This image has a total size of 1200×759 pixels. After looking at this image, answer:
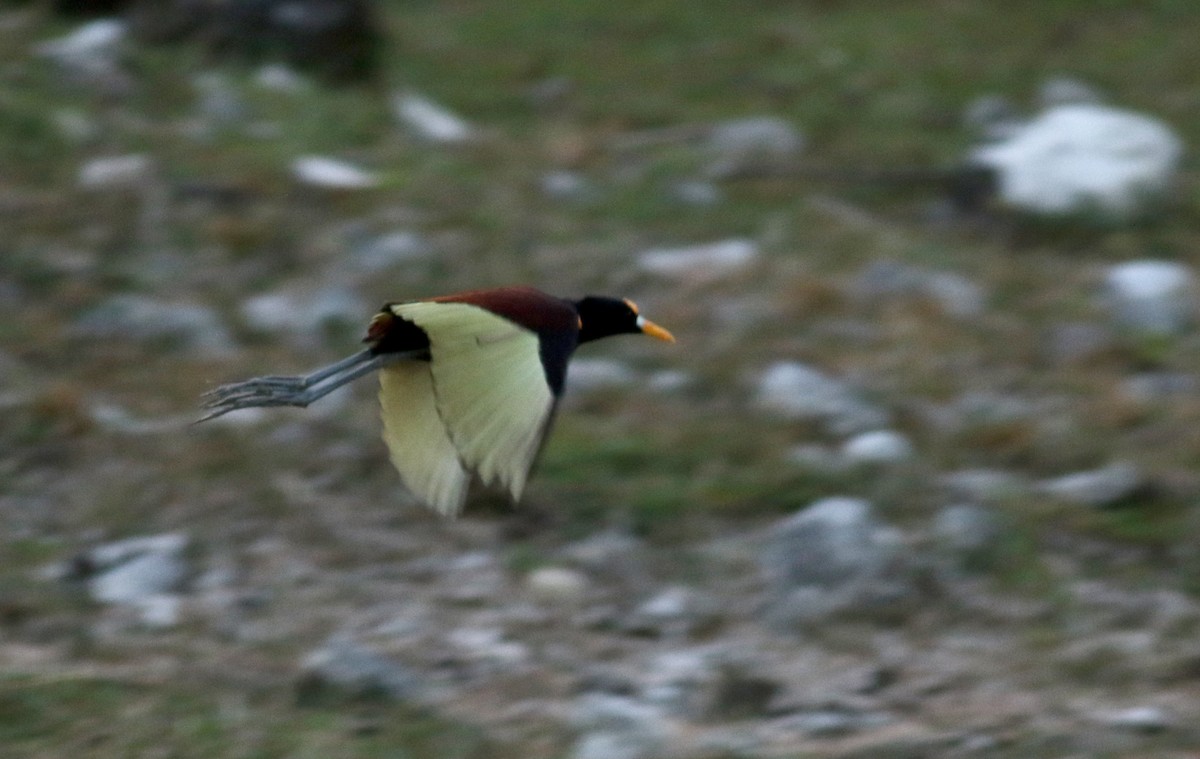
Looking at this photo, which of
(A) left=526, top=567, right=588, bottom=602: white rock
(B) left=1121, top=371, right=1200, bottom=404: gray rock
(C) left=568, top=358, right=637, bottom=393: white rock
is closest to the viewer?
(A) left=526, top=567, right=588, bottom=602: white rock

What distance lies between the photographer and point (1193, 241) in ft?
15.7

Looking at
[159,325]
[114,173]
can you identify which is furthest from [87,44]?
[159,325]

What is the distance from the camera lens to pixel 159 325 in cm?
424

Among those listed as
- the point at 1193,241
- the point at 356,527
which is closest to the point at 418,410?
the point at 356,527

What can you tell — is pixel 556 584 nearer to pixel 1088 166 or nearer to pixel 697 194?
pixel 697 194

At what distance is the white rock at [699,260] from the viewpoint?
4570 mm

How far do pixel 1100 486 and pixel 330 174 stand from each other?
7.68ft

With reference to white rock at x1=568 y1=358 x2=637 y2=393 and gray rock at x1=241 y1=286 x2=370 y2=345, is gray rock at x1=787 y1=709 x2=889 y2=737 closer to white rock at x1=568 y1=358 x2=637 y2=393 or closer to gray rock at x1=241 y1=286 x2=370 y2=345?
white rock at x1=568 y1=358 x2=637 y2=393

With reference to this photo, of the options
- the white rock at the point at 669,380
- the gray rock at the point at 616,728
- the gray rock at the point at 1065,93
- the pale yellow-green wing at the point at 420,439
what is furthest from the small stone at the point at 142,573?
the gray rock at the point at 1065,93

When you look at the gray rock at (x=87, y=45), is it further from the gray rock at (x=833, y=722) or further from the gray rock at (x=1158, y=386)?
the gray rock at (x=833, y=722)

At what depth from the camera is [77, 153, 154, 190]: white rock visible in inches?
188

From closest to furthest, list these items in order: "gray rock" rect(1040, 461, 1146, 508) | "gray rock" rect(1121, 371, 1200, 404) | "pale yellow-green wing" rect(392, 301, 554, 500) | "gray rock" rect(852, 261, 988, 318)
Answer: "pale yellow-green wing" rect(392, 301, 554, 500)
"gray rock" rect(1040, 461, 1146, 508)
"gray rock" rect(1121, 371, 1200, 404)
"gray rock" rect(852, 261, 988, 318)

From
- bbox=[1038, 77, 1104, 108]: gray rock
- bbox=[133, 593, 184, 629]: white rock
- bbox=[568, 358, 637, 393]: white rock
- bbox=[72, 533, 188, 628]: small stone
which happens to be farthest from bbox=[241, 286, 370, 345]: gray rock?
bbox=[1038, 77, 1104, 108]: gray rock

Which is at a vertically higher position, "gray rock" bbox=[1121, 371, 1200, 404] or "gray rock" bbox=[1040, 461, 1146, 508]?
"gray rock" bbox=[1121, 371, 1200, 404]
